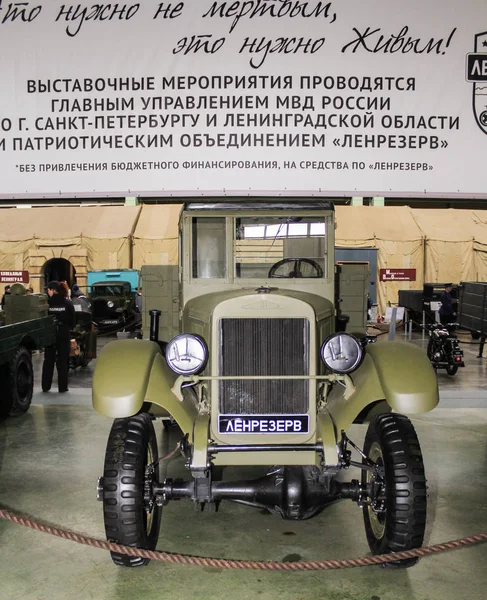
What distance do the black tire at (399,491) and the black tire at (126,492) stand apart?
46.8 inches

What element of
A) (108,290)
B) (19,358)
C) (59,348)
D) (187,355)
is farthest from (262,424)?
(108,290)

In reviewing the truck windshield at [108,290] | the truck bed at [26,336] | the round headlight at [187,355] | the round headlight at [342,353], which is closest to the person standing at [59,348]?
the truck bed at [26,336]

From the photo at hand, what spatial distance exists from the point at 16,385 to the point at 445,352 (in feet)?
19.2

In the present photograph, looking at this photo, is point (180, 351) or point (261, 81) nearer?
point (180, 351)

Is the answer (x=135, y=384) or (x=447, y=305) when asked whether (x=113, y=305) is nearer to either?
(x=447, y=305)

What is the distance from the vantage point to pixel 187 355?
309 cm

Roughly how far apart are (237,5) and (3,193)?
275cm

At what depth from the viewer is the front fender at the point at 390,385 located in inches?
119

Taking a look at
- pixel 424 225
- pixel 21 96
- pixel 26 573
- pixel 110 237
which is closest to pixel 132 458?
pixel 26 573

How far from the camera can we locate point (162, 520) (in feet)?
12.0

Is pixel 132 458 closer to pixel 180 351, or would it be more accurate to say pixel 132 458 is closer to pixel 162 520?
pixel 180 351

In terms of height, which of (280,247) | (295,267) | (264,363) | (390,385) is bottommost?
(390,385)

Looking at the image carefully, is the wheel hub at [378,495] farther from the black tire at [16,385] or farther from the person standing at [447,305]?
the person standing at [447,305]

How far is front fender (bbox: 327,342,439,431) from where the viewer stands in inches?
119
